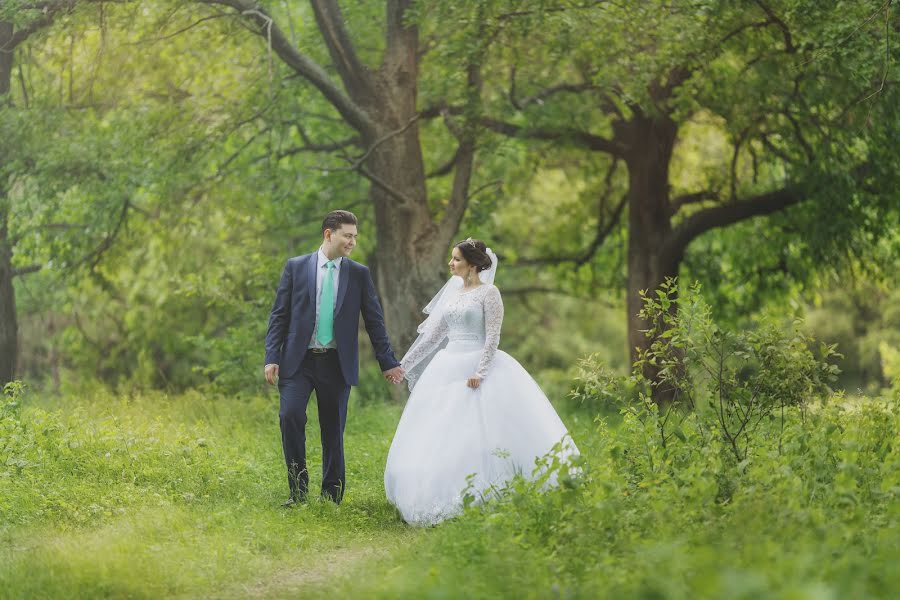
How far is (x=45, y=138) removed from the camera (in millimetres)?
15031

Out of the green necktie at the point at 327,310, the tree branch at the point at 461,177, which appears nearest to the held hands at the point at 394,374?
the green necktie at the point at 327,310

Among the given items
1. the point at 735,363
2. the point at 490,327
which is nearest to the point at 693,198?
the point at 490,327

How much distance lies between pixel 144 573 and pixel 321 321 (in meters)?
2.89

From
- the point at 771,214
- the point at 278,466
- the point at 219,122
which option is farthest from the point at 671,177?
the point at 278,466

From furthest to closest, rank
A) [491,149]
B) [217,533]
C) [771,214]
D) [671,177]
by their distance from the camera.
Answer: [671,177] → [771,214] → [491,149] → [217,533]

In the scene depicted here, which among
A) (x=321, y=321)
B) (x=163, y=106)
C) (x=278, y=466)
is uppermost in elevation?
(x=163, y=106)

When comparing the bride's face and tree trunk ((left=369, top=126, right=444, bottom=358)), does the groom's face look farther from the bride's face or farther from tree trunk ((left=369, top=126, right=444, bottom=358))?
tree trunk ((left=369, top=126, right=444, bottom=358))

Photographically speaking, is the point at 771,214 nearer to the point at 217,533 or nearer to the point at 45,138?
the point at 45,138

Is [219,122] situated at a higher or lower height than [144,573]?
higher

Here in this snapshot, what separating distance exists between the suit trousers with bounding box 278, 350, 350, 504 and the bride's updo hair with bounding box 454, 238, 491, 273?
4.19ft

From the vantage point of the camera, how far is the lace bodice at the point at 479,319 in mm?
8305

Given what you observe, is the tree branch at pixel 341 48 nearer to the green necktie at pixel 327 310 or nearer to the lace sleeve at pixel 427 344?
the lace sleeve at pixel 427 344

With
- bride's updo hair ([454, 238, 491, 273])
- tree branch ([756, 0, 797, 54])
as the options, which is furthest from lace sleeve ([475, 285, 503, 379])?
tree branch ([756, 0, 797, 54])

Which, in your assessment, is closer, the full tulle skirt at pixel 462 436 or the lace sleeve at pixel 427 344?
the full tulle skirt at pixel 462 436
